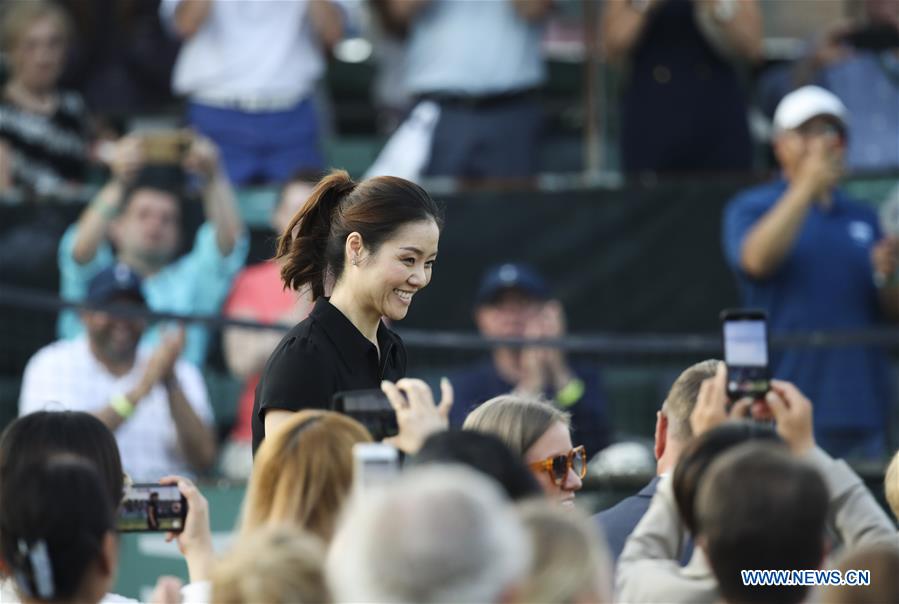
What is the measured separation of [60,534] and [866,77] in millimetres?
7281

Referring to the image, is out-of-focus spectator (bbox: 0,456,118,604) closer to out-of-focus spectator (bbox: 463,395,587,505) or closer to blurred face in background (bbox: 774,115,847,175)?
out-of-focus spectator (bbox: 463,395,587,505)

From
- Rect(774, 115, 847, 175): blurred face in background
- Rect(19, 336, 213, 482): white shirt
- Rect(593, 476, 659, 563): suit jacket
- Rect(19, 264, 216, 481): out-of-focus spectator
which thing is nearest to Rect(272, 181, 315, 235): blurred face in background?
Rect(19, 264, 216, 481): out-of-focus spectator

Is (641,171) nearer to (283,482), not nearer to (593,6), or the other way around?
(593,6)

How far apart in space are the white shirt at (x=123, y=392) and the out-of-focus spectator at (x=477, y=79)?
7.60ft

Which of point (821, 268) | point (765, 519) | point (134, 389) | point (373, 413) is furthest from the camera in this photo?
point (821, 268)

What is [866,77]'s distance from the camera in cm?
978

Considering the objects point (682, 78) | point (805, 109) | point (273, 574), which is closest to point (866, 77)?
point (682, 78)

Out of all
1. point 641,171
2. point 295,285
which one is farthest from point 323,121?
point 295,285

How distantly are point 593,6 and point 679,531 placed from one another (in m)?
6.76

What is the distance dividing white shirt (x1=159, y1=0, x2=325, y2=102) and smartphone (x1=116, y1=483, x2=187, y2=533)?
18.0ft

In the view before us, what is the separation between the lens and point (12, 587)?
3.91 metres

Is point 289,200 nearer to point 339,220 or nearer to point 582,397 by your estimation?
point 582,397

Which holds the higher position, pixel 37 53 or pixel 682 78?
pixel 37 53

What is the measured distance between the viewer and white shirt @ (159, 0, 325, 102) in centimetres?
948
